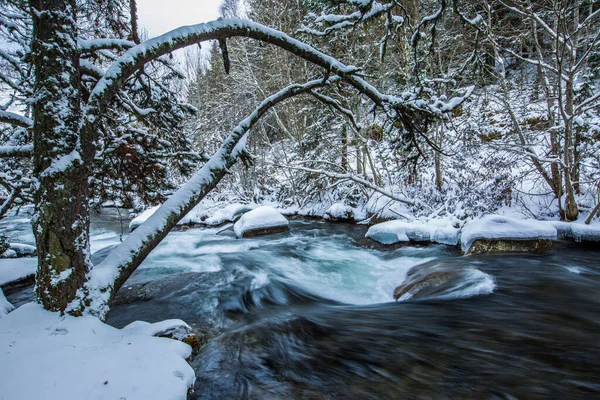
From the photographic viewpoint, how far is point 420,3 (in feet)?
34.6

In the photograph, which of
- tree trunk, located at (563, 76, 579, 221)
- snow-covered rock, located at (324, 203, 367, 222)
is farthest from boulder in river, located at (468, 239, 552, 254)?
snow-covered rock, located at (324, 203, 367, 222)

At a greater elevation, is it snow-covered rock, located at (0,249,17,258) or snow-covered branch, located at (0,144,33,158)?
snow-covered branch, located at (0,144,33,158)

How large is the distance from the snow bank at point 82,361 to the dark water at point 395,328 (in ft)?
1.91

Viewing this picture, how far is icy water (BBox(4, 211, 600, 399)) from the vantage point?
2.05 meters

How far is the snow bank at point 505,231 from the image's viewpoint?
5818 millimetres

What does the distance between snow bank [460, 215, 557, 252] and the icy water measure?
44 centimetres

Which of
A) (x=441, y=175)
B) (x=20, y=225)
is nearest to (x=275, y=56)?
(x=441, y=175)

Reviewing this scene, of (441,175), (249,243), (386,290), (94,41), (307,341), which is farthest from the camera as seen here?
(441,175)

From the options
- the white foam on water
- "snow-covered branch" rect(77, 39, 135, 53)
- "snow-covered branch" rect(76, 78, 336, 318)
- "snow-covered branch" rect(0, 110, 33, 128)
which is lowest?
the white foam on water

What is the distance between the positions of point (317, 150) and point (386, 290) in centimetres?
979

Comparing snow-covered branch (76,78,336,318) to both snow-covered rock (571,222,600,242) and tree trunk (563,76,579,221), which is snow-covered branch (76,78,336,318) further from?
snow-covered rock (571,222,600,242)

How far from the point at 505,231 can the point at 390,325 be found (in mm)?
4172

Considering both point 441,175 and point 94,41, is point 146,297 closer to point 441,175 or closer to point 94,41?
point 94,41

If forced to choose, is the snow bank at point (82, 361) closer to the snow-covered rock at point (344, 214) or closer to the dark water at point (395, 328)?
the dark water at point (395, 328)
